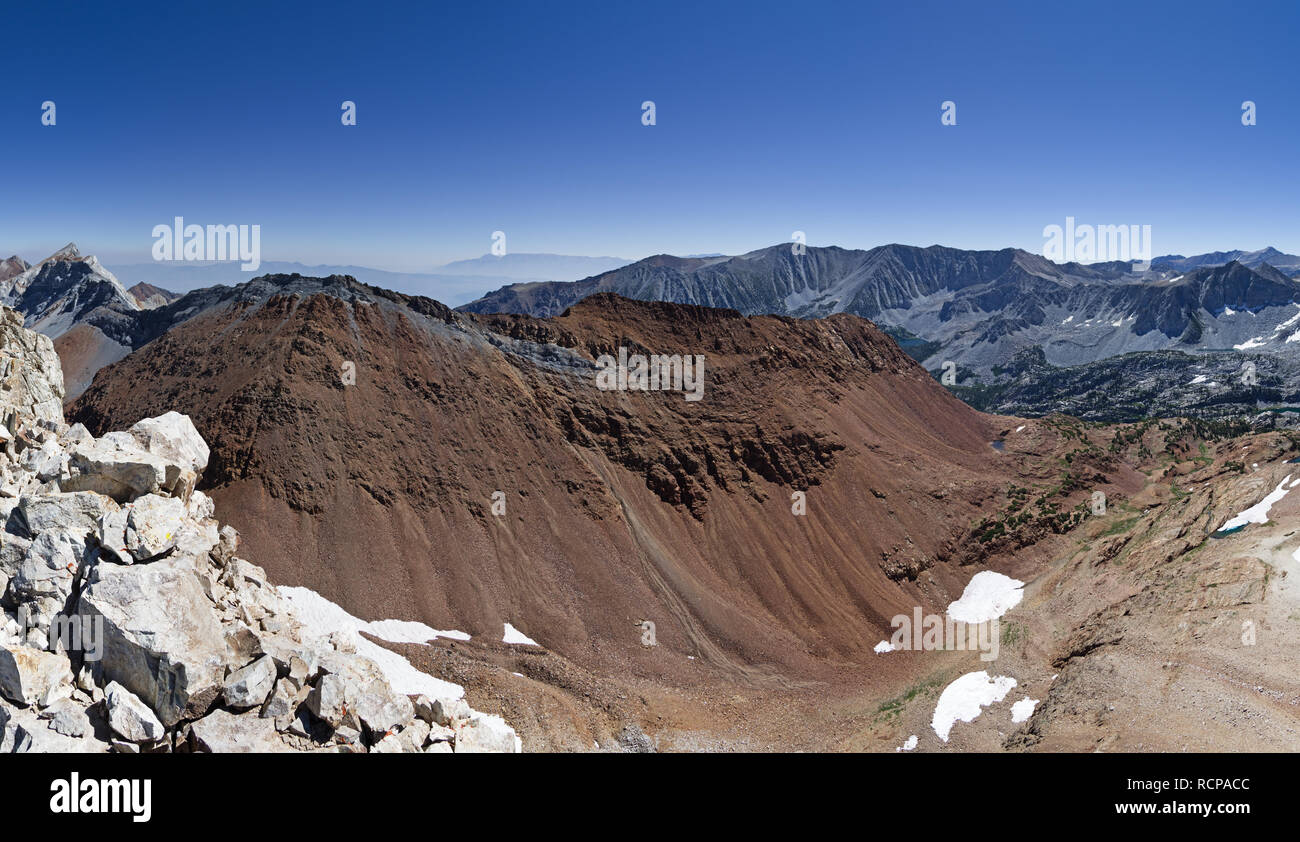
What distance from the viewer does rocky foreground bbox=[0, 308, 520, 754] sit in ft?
48.9

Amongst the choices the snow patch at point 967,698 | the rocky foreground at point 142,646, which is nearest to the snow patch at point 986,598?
the snow patch at point 967,698

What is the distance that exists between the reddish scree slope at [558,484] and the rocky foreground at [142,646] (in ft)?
50.3

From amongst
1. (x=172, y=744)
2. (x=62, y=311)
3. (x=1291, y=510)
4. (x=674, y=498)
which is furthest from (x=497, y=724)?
(x=62, y=311)

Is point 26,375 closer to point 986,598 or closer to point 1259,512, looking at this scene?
point 986,598

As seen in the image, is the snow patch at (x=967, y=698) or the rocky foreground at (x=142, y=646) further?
the snow patch at (x=967, y=698)

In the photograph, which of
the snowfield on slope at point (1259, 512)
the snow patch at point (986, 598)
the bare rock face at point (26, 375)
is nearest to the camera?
the bare rock face at point (26, 375)

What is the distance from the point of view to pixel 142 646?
15.8 meters


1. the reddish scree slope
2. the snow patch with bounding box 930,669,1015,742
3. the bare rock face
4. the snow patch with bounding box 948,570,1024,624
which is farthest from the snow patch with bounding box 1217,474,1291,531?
the bare rock face

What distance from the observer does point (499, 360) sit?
53.0 meters

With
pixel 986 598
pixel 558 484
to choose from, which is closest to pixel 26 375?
pixel 558 484

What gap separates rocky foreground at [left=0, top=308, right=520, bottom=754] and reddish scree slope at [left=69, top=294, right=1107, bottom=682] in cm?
1533

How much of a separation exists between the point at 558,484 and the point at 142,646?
30281 mm

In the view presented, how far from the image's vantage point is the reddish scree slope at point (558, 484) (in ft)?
120

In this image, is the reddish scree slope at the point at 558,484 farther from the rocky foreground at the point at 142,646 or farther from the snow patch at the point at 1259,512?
the snow patch at the point at 1259,512
